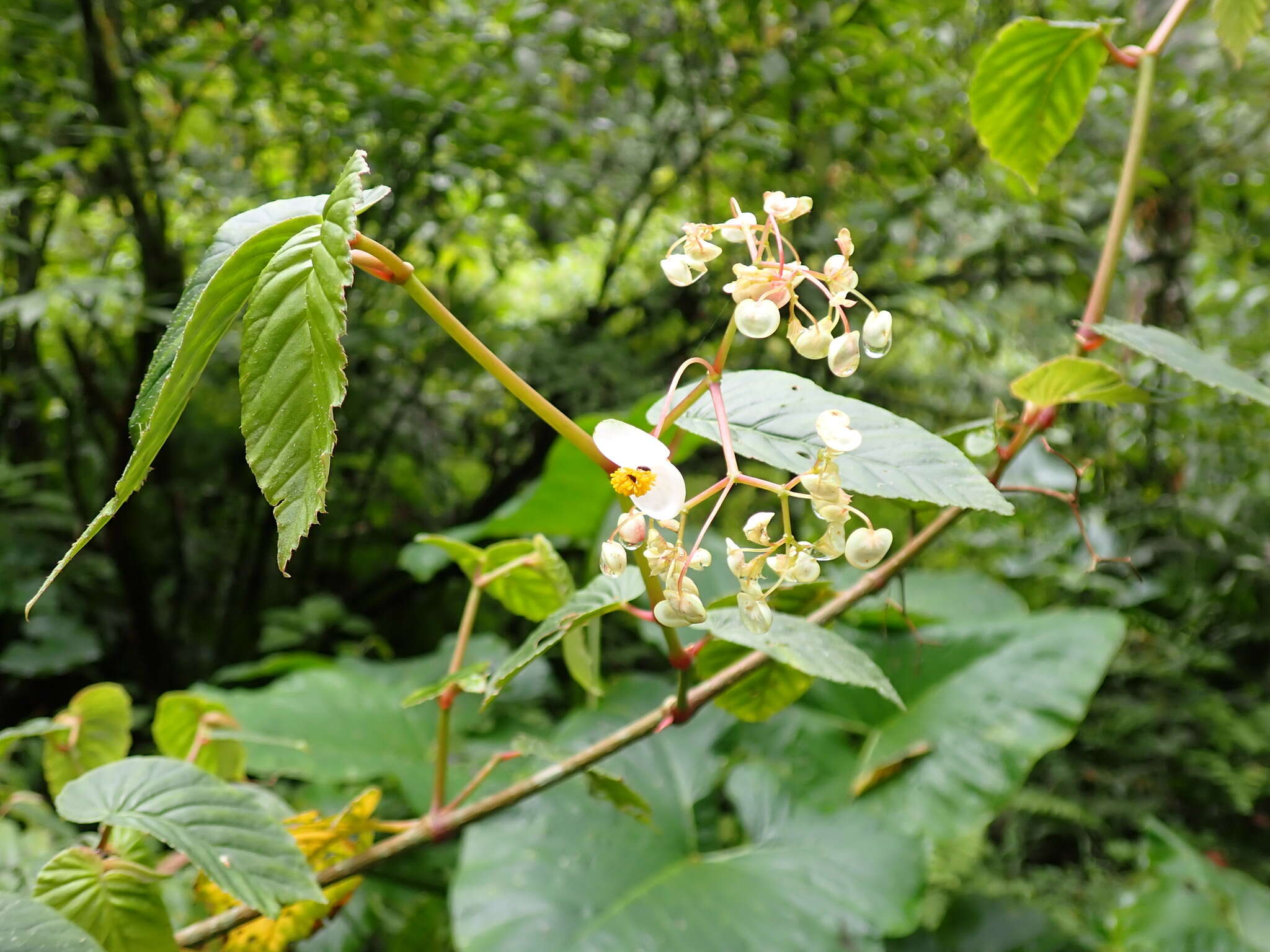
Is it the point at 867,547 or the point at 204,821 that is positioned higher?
the point at 867,547

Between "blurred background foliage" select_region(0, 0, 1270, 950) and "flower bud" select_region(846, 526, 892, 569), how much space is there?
85 centimetres

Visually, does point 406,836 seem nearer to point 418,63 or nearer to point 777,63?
point 777,63

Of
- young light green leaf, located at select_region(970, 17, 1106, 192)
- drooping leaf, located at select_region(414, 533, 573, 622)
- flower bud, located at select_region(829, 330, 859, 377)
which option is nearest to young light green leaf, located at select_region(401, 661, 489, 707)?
drooping leaf, located at select_region(414, 533, 573, 622)

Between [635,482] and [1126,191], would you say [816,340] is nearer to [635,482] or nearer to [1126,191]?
[635,482]

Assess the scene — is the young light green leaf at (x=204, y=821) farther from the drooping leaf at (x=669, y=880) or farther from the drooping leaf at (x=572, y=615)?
the drooping leaf at (x=669, y=880)

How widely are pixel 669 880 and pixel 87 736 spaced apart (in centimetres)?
50

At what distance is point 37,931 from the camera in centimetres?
32

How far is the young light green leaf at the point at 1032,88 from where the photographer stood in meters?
0.50

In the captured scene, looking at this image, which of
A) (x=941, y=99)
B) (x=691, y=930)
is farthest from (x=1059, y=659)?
(x=941, y=99)

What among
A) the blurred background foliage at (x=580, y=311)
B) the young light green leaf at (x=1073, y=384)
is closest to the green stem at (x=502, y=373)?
the young light green leaf at (x=1073, y=384)

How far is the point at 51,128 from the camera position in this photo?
1.28 metres

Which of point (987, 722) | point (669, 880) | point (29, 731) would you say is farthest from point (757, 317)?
point (987, 722)

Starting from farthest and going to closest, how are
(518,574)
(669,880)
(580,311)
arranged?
(580,311) → (669,880) → (518,574)

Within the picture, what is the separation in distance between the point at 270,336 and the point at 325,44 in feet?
4.56
